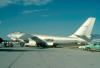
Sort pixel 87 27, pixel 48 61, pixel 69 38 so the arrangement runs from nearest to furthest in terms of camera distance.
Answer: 1. pixel 48 61
2. pixel 87 27
3. pixel 69 38

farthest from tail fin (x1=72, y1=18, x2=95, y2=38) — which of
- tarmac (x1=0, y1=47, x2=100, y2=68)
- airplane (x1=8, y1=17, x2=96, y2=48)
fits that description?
tarmac (x1=0, y1=47, x2=100, y2=68)

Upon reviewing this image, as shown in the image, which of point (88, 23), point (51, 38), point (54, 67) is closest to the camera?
point (54, 67)

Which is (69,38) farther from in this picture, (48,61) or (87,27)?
(48,61)

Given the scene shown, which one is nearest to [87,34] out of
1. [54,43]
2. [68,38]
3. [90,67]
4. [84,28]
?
[84,28]

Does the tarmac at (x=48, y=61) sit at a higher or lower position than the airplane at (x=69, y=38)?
lower

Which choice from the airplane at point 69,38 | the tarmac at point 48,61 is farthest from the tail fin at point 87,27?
the tarmac at point 48,61

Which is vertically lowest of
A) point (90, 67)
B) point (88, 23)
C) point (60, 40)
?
point (90, 67)

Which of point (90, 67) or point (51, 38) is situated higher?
point (51, 38)

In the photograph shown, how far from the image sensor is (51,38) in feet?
164

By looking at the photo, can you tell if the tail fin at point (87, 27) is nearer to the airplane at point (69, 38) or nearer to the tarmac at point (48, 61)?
the airplane at point (69, 38)

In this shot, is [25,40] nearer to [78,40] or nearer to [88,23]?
[78,40]

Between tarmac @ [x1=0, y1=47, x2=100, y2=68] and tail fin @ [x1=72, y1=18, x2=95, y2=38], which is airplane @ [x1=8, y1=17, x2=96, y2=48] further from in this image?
tarmac @ [x1=0, y1=47, x2=100, y2=68]

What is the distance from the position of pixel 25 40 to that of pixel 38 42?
12.1 ft

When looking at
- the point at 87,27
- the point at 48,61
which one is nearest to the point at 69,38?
the point at 87,27
